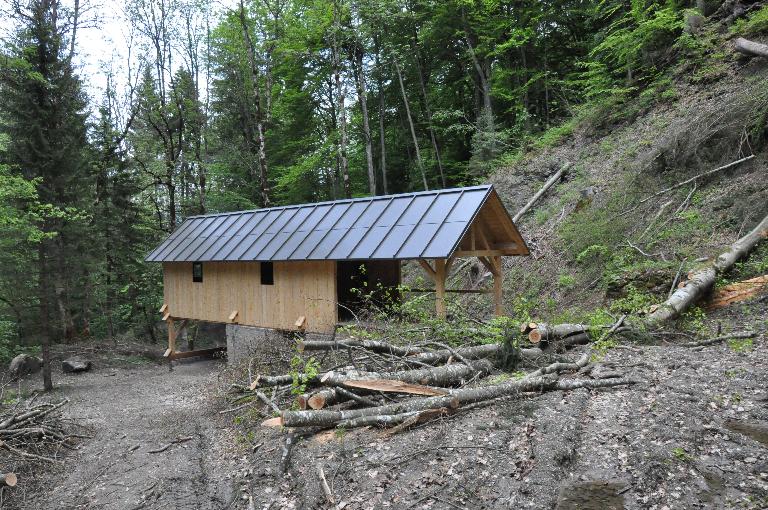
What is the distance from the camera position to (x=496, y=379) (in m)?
6.10

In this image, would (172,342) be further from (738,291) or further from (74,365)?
(738,291)

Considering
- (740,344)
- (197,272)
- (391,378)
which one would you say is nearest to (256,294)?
(197,272)

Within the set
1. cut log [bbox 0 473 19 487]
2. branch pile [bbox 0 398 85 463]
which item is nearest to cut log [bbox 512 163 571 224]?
branch pile [bbox 0 398 85 463]

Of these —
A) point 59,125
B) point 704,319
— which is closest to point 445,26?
point 59,125

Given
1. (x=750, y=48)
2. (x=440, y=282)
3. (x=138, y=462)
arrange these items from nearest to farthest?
(x=138, y=462) < (x=440, y=282) < (x=750, y=48)

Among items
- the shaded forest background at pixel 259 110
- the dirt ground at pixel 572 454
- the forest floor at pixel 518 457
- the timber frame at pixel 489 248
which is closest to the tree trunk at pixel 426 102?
the shaded forest background at pixel 259 110

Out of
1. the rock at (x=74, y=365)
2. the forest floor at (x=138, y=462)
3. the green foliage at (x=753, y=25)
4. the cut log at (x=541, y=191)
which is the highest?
the green foliage at (x=753, y=25)

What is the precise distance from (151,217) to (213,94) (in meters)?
7.62

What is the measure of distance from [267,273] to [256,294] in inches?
27.7

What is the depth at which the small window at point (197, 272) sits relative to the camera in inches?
584

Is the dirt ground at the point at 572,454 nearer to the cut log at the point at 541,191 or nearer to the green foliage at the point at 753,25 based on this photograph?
the green foliage at the point at 753,25

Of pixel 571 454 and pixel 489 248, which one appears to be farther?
pixel 489 248

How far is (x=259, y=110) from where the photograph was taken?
18000 millimetres

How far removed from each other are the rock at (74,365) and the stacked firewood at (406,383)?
1099cm
